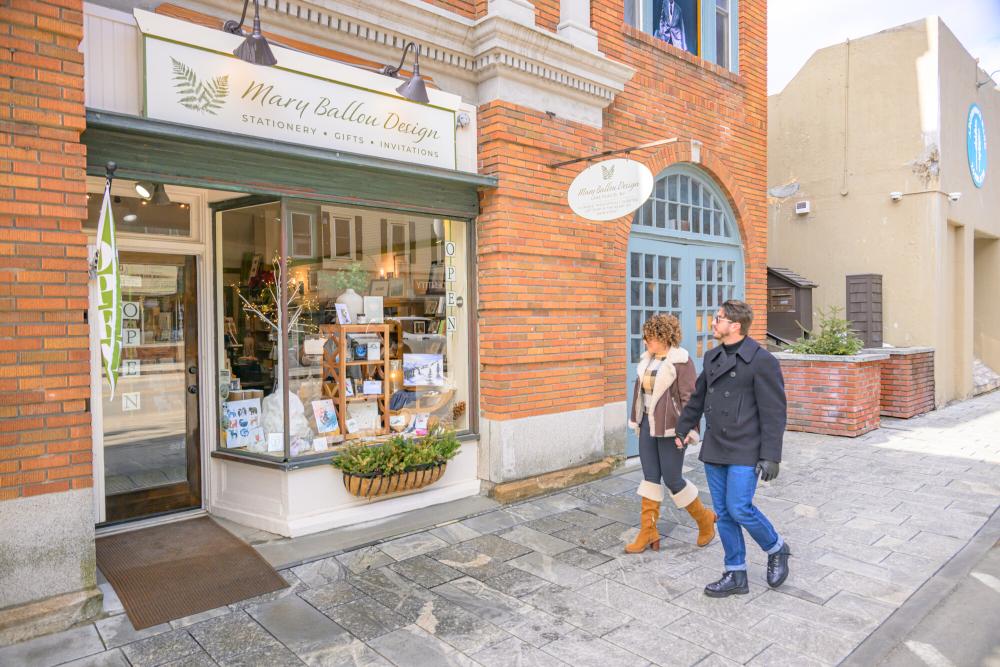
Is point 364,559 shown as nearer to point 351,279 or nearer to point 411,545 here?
point 411,545

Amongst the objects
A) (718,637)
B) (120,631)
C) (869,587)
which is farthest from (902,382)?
(120,631)

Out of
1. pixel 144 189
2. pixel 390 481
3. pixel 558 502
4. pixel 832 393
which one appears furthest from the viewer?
pixel 832 393

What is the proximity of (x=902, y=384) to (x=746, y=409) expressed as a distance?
27.7ft

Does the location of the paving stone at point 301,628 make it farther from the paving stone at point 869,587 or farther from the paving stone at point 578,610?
the paving stone at point 869,587

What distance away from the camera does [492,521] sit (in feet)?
19.4

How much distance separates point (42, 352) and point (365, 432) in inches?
110

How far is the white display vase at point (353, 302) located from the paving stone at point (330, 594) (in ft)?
8.19

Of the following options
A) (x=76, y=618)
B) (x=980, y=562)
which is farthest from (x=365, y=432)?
(x=980, y=562)

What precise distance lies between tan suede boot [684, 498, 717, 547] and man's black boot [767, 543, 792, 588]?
2.44 ft

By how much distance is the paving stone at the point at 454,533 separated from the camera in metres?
5.47

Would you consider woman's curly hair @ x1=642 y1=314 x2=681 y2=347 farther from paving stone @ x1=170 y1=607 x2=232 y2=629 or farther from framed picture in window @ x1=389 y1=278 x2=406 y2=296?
paving stone @ x1=170 y1=607 x2=232 y2=629

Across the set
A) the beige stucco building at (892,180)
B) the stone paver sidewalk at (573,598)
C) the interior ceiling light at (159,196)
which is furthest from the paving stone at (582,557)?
the beige stucco building at (892,180)

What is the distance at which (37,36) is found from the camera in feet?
12.7

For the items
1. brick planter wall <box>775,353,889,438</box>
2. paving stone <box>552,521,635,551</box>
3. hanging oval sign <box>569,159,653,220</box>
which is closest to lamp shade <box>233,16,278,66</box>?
hanging oval sign <box>569,159,653,220</box>
